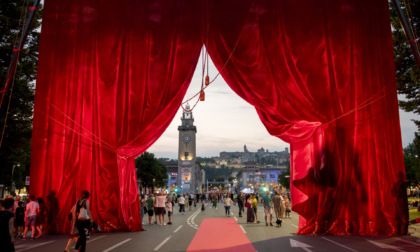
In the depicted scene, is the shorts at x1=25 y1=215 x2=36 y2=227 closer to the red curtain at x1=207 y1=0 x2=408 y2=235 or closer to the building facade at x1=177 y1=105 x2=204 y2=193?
the red curtain at x1=207 y1=0 x2=408 y2=235

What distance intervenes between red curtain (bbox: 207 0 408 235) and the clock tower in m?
92.3

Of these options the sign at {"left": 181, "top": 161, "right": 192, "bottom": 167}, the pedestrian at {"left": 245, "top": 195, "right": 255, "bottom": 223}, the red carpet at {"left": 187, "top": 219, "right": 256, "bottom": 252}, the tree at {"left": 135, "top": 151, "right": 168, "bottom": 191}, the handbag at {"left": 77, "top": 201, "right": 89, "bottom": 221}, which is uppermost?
the sign at {"left": 181, "top": 161, "right": 192, "bottom": 167}

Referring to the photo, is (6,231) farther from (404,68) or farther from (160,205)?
(404,68)

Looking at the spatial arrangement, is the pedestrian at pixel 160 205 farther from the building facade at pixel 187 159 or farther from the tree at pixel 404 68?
the building facade at pixel 187 159

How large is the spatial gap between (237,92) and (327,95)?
3.47m

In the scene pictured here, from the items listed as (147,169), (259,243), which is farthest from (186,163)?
(259,243)

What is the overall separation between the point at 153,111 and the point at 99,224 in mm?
4702

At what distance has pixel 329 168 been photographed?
12.8 metres

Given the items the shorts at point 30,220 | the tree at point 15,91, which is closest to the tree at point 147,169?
the tree at point 15,91

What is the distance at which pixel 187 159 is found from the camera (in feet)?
349

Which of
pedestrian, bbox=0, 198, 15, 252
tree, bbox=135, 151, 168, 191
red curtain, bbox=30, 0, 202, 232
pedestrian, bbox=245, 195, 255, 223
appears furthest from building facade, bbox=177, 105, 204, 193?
pedestrian, bbox=0, 198, 15, 252

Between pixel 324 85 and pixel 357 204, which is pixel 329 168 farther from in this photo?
pixel 324 85

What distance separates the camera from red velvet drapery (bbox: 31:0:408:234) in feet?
41.8

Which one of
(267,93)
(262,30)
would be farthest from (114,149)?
(262,30)
